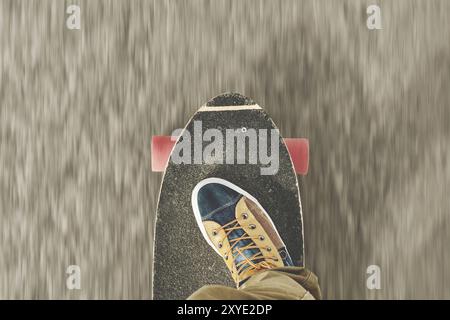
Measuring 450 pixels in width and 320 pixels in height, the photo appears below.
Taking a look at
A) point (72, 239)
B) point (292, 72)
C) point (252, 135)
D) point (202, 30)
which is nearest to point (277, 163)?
point (252, 135)

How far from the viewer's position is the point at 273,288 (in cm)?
81

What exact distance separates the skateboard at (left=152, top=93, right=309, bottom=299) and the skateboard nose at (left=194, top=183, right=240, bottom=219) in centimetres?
2

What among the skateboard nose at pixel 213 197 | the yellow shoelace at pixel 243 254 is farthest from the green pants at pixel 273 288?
the skateboard nose at pixel 213 197

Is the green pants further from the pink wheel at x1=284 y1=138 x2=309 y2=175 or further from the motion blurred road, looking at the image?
the pink wheel at x1=284 y1=138 x2=309 y2=175

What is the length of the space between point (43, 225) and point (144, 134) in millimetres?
Answer: 241

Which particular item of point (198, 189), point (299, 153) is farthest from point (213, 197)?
point (299, 153)

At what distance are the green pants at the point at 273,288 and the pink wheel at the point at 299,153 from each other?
17 centimetres

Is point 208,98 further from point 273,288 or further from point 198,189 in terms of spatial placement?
point 273,288

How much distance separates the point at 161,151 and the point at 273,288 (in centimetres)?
30

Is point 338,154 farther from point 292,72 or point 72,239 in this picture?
point 72,239

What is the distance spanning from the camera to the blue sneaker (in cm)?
86

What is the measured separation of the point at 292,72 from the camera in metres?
0.90

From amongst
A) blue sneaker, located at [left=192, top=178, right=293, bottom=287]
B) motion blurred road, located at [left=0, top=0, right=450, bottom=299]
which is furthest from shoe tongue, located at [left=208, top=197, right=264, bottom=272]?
motion blurred road, located at [left=0, top=0, right=450, bottom=299]
